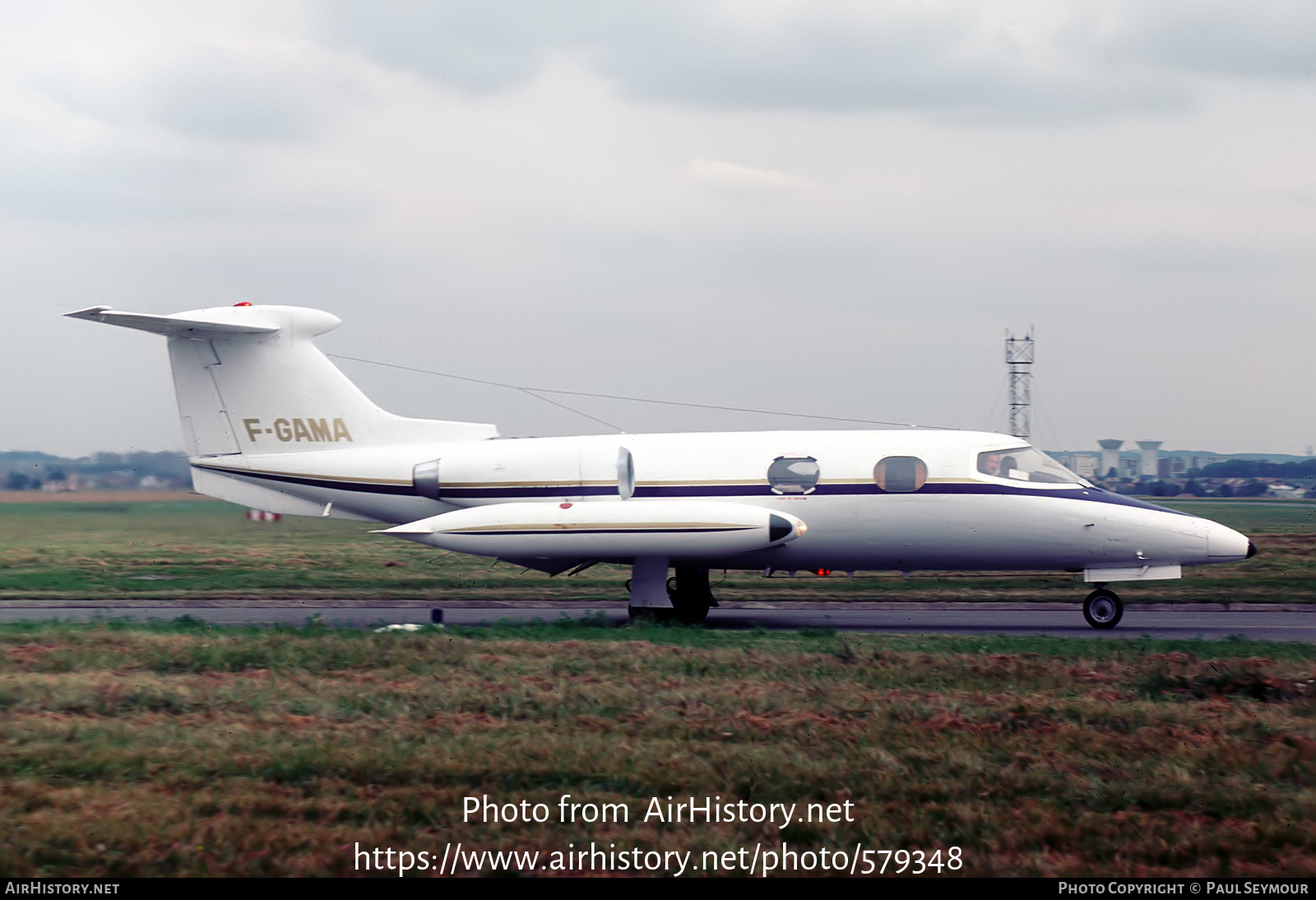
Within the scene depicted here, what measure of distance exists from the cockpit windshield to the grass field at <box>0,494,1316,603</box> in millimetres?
5444

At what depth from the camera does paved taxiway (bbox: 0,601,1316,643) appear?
1747 centimetres

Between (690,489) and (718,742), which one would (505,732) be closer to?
(718,742)

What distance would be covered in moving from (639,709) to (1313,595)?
1731 cm

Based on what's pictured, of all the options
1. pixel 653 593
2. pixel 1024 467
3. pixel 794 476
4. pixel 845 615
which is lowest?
pixel 845 615

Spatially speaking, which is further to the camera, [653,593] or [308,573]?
[308,573]

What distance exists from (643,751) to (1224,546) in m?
12.2

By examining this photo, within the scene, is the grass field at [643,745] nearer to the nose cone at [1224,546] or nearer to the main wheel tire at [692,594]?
the main wheel tire at [692,594]

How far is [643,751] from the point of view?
8.72m

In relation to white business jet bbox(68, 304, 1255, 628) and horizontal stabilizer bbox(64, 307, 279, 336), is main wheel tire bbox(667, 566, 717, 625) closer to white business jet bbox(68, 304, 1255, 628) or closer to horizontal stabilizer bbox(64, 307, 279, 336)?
white business jet bbox(68, 304, 1255, 628)

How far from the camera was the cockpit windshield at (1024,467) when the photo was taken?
17891mm

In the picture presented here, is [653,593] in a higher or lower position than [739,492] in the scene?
lower

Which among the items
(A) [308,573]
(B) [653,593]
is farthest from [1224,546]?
(A) [308,573]

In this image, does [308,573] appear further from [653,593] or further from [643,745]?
[643,745]
